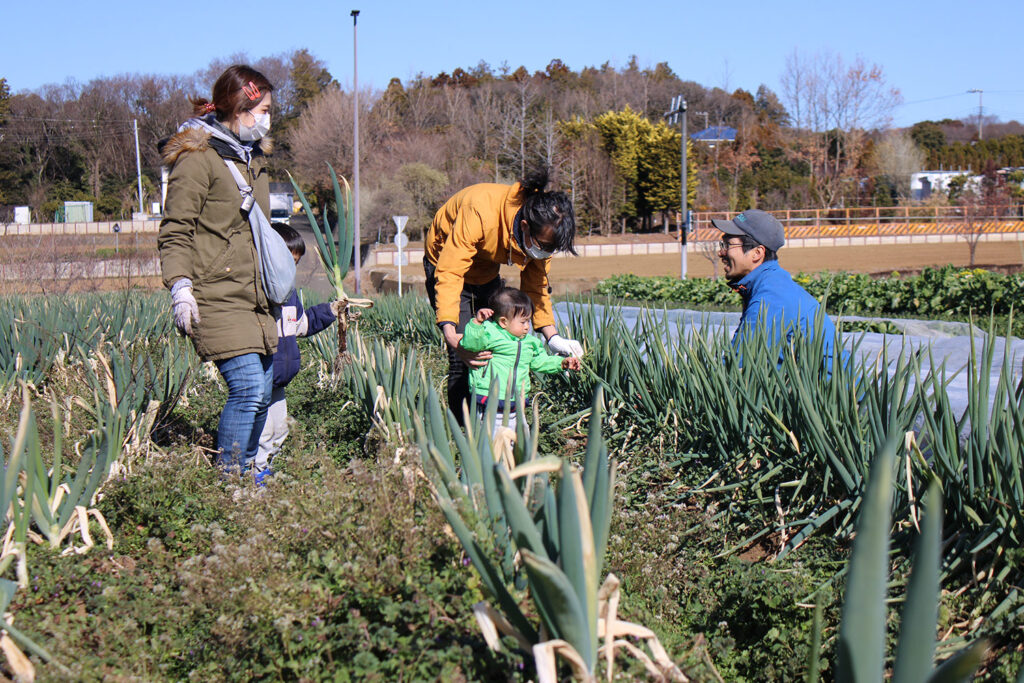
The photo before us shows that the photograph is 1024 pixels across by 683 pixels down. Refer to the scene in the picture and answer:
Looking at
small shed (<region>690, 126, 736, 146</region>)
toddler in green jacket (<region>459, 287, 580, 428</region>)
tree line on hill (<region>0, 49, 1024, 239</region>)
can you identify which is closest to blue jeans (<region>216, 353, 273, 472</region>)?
toddler in green jacket (<region>459, 287, 580, 428</region>)

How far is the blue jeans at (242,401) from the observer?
116 inches

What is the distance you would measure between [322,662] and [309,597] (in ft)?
0.48

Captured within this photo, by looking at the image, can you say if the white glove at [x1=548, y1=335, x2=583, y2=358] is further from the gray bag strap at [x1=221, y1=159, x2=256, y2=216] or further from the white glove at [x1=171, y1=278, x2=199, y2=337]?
the white glove at [x1=171, y1=278, x2=199, y2=337]

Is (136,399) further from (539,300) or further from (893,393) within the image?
(893,393)

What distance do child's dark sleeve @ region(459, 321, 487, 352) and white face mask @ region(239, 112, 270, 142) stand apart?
966 mm

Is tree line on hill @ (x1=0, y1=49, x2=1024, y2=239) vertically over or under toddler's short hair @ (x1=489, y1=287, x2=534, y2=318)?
over

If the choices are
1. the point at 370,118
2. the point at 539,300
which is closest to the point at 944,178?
the point at 370,118

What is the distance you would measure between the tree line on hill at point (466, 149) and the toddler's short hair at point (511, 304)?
100 feet

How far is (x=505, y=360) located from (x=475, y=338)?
8.9 inches

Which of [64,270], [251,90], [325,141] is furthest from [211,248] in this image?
[325,141]

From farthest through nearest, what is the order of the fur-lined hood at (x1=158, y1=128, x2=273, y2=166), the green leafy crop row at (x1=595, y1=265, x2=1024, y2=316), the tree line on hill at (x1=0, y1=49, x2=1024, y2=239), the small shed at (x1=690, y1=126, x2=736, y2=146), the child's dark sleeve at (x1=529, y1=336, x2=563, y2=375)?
the small shed at (x1=690, y1=126, x2=736, y2=146)
the tree line on hill at (x1=0, y1=49, x2=1024, y2=239)
the green leafy crop row at (x1=595, y1=265, x2=1024, y2=316)
the child's dark sleeve at (x1=529, y1=336, x2=563, y2=375)
the fur-lined hood at (x1=158, y1=128, x2=273, y2=166)

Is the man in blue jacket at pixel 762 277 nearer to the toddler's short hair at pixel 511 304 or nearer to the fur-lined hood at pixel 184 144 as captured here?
the toddler's short hair at pixel 511 304


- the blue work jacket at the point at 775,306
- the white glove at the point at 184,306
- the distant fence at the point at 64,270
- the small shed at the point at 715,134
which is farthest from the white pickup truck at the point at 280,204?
the white glove at the point at 184,306

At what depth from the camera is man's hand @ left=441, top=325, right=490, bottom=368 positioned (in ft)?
10.6
